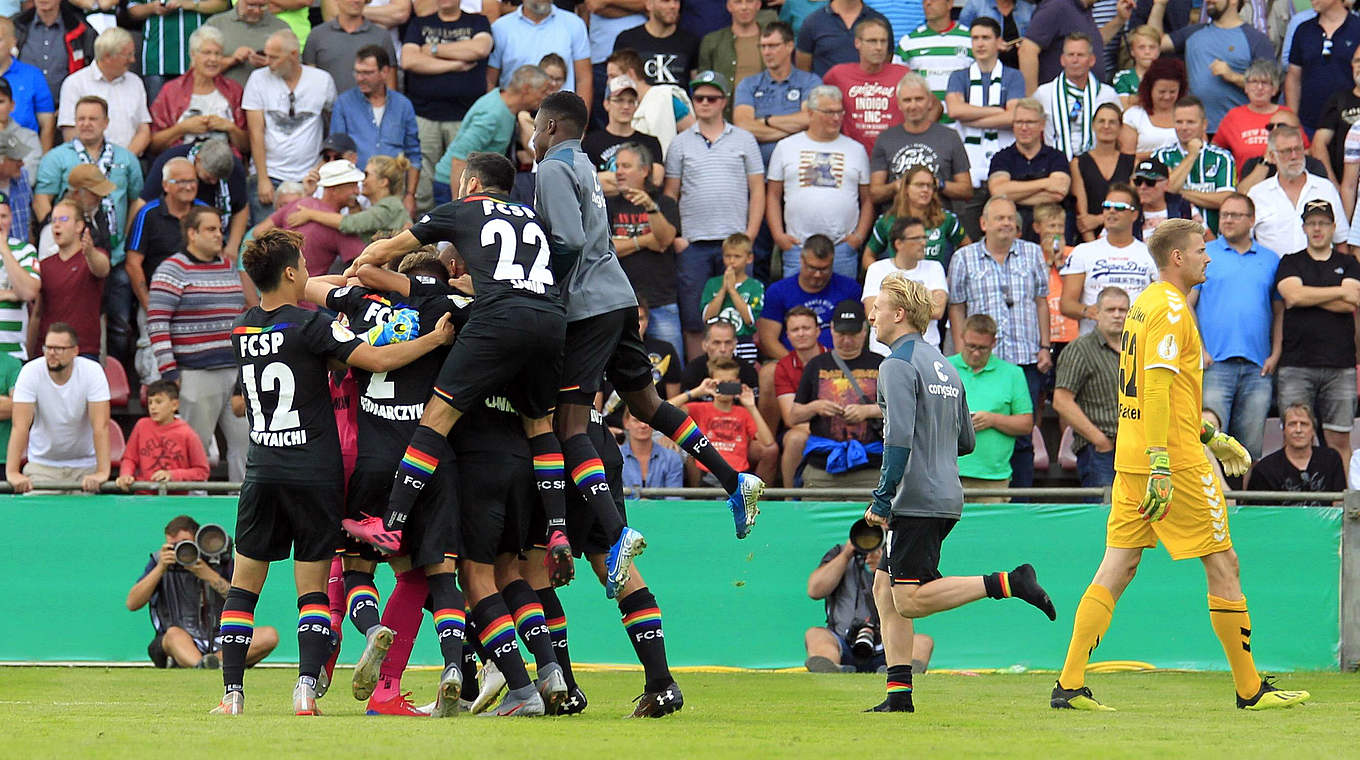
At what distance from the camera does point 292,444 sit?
828 centimetres

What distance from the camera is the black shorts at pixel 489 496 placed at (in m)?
8.30

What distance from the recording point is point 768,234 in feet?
52.5

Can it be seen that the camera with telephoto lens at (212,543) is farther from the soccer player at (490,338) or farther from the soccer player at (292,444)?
the soccer player at (490,338)

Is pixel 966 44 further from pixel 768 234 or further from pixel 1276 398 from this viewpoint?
pixel 1276 398

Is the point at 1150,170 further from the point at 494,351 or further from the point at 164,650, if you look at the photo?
the point at 164,650

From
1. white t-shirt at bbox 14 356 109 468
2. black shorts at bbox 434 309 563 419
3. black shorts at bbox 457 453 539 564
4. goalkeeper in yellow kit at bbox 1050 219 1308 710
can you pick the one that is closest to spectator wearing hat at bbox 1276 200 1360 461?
goalkeeper in yellow kit at bbox 1050 219 1308 710

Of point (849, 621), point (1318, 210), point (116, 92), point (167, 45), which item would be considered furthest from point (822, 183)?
point (116, 92)

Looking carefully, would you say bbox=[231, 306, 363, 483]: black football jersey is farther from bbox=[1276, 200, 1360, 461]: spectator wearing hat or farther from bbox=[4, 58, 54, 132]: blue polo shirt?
bbox=[1276, 200, 1360, 461]: spectator wearing hat

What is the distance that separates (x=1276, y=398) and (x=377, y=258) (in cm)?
916

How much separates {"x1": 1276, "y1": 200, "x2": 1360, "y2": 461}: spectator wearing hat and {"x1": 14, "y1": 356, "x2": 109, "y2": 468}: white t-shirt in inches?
384

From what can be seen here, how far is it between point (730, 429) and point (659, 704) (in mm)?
5706

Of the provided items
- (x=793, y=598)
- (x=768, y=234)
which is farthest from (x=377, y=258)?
(x=768, y=234)

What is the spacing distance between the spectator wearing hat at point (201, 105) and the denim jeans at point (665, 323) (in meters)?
4.27

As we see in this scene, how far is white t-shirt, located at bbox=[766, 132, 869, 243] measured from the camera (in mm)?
15492
